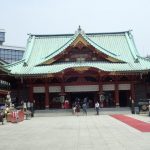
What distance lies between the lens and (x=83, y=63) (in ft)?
151

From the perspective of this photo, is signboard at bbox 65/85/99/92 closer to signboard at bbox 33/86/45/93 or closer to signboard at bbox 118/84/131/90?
signboard at bbox 118/84/131/90

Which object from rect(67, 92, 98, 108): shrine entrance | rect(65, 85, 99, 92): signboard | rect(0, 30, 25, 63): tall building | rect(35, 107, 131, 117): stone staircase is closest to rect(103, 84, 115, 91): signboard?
rect(65, 85, 99, 92): signboard

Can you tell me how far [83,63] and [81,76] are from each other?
1600 mm

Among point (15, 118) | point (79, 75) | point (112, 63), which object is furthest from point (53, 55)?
point (15, 118)

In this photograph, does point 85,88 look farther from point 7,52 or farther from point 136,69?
point 7,52

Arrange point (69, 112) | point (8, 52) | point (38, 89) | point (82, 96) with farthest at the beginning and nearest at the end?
point (8, 52) → point (82, 96) → point (38, 89) → point (69, 112)

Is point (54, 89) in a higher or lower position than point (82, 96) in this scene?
higher

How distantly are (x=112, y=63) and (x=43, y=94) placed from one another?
9.42 m

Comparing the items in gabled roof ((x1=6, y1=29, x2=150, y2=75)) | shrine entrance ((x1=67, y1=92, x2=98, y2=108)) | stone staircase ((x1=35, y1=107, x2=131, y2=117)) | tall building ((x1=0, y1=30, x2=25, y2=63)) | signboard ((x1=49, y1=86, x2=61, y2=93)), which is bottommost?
stone staircase ((x1=35, y1=107, x2=131, y2=117))

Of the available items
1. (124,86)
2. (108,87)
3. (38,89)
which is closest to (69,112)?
(38,89)

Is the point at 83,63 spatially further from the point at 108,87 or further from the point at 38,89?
the point at 38,89

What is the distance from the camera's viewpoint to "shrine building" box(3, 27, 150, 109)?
44469 mm

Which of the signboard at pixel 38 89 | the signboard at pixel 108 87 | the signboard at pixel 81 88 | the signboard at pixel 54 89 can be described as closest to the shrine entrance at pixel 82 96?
the signboard at pixel 81 88

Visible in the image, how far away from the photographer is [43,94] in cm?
4822
